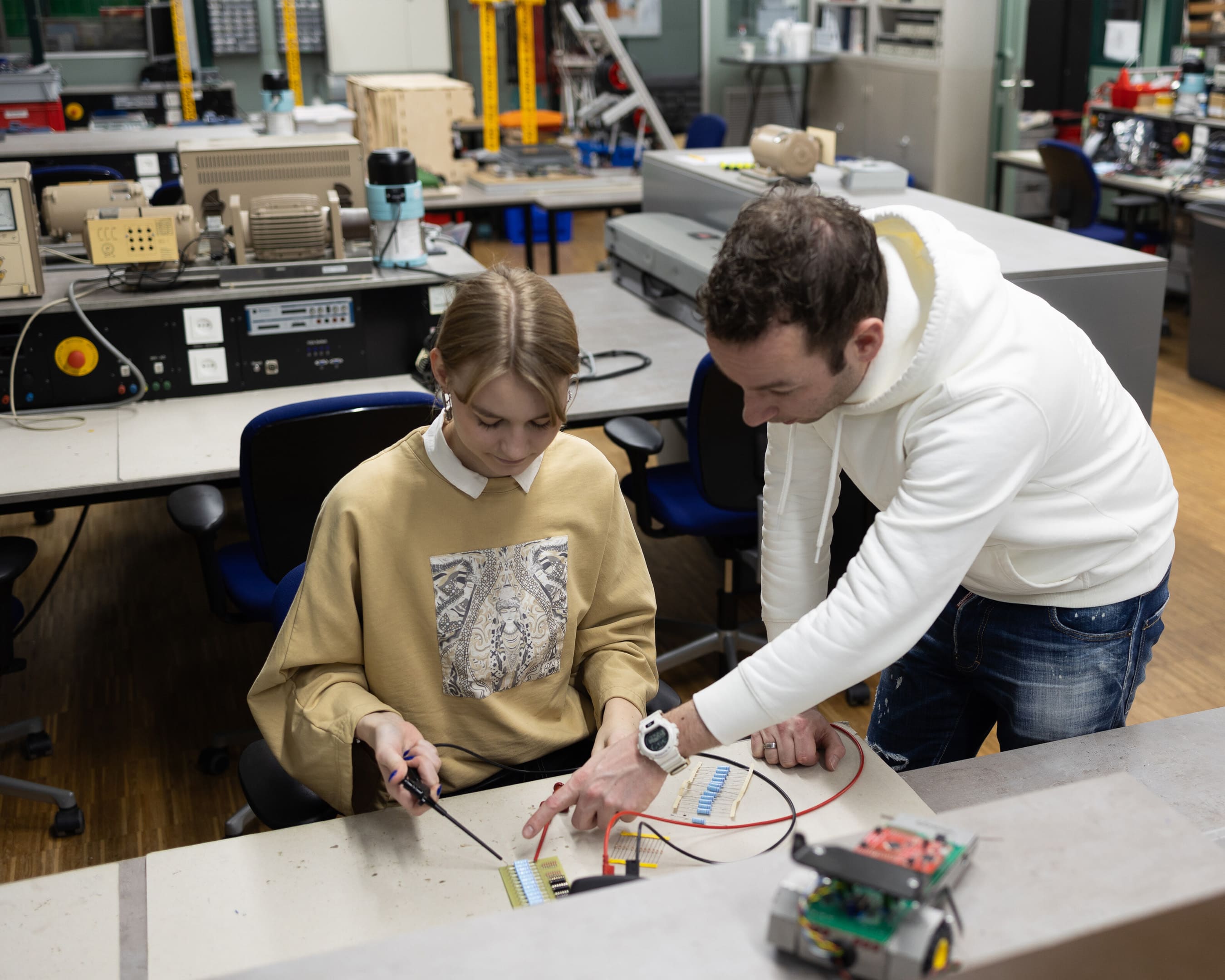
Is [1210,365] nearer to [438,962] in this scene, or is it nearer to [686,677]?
[686,677]

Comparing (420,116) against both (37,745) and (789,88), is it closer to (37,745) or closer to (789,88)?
(37,745)

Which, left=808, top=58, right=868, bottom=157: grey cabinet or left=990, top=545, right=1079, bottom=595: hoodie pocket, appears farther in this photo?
left=808, top=58, right=868, bottom=157: grey cabinet

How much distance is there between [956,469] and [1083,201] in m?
4.79

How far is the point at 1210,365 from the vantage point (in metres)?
4.85

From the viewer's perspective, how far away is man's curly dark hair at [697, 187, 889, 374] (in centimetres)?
102

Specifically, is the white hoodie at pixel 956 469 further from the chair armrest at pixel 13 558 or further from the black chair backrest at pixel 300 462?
the chair armrest at pixel 13 558

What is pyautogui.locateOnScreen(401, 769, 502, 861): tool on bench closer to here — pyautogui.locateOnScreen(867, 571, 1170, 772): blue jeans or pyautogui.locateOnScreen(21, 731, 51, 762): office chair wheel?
pyautogui.locateOnScreen(867, 571, 1170, 772): blue jeans

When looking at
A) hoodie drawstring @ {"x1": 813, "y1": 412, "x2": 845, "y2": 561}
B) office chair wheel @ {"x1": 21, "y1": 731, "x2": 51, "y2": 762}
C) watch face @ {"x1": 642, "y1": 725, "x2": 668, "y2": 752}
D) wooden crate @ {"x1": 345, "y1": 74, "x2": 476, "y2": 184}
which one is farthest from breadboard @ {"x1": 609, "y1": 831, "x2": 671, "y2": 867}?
wooden crate @ {"x1": 345, "y1": 74, "x2": 476, "y2": 184}

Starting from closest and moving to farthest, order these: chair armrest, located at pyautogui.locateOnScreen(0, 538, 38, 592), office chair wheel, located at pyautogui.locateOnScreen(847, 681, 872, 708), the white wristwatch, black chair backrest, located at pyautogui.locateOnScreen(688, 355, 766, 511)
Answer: the white wristwatch, chair armrest, located at pyautogui.locateOnScreen(0, 538, 38, 592), black chair backrest, located at pyautogui.locateOnScreen(688, 355, 766, 511), office chair wheel, located at pyautogui.locateOnScreen(847, 681, 872, 708)

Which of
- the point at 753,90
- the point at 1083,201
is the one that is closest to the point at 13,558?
the point at 1083,201

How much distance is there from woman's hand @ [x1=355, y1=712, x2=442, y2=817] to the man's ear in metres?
0.60

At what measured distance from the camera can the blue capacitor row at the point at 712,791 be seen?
123 cm

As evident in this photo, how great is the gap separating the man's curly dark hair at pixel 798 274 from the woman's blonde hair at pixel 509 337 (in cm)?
27

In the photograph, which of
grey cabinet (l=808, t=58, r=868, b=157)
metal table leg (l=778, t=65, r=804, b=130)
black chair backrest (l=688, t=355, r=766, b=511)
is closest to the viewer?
black chair backrest (l=688, t=355, r=766, b=511)
